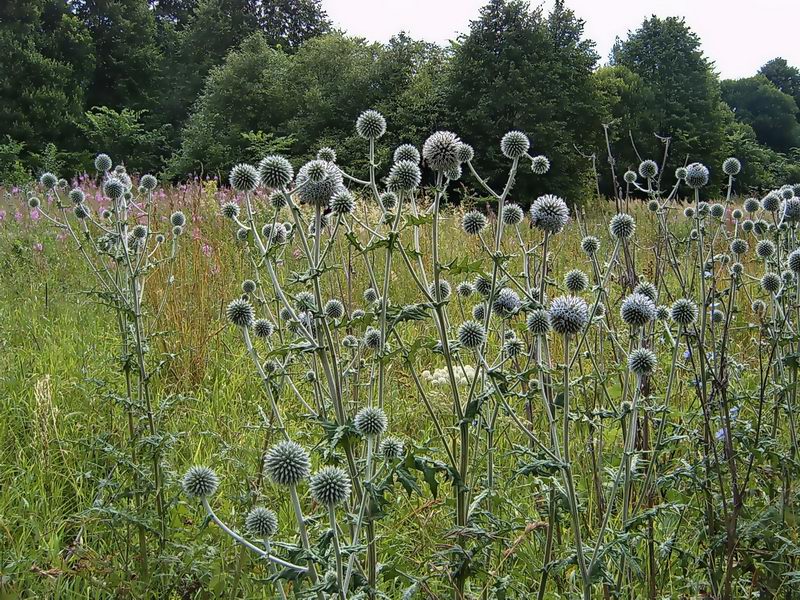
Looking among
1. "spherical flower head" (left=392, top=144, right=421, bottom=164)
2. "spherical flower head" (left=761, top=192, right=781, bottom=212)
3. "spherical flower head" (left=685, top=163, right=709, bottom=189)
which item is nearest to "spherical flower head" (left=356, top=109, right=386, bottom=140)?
"spherical flower head" (left=392, top=144, right=421, bottom=164)

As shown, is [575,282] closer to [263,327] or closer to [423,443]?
[423,443]

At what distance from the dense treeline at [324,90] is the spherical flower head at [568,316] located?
15.9 metres

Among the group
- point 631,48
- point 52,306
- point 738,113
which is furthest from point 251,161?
point 738,113

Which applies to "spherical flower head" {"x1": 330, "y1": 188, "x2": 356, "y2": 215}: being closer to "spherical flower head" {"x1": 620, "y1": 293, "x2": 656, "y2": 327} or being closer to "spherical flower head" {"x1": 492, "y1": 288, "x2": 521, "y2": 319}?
"spherical flower head" {"x1": 492, "y1": 288, "x2": 521, "y2": 319}

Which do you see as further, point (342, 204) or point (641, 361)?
point (342, 204)

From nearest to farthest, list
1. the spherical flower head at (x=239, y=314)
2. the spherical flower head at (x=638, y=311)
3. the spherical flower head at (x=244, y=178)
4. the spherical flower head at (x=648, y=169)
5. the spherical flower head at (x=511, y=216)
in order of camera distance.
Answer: the spherical flower head at (x=638, y=311) < the spherical flower head at (x=239, y=314) < the spherical flower head at (x=244, y=178) < the spherical flower head at (x=511, y=216) < the spherical flower head at (x=648, y=169)

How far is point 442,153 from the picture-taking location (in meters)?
1.76

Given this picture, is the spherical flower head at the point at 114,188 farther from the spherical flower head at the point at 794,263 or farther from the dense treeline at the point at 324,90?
the dense treeline at the point at 324,90

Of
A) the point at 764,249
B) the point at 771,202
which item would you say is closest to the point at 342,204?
the point at 764,249

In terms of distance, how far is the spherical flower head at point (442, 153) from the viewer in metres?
1.75

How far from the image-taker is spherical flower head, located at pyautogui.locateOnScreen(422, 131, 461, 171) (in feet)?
5.74

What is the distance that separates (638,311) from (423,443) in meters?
0.95

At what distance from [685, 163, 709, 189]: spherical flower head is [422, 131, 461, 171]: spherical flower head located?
1070 millimetres

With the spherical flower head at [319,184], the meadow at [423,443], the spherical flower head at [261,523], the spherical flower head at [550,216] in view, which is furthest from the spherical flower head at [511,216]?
the spherical flower head at [261,523]
